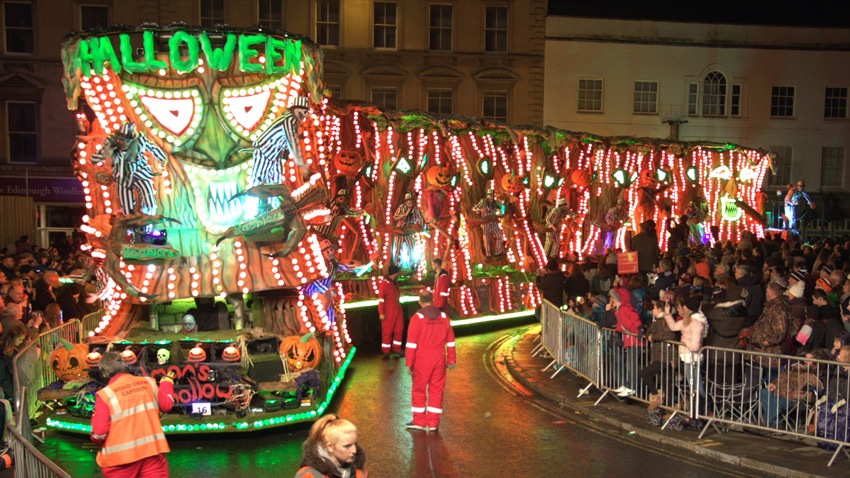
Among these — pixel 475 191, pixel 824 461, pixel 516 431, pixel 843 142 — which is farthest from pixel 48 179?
pixel 843 142

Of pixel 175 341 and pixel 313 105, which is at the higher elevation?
pixel 313 105

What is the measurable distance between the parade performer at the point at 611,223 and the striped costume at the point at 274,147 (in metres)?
14.7

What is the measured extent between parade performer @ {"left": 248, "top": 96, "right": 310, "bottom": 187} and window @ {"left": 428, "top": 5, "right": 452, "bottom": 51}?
25.3m

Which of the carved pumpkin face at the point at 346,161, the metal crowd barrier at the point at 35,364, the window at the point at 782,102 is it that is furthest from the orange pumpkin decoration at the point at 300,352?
the window at the point at 782,102

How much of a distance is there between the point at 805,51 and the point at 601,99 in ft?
31.6

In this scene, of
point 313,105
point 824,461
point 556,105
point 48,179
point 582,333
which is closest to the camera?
point 824,461

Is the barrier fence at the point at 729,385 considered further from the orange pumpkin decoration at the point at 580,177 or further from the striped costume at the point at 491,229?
the orange pumpkin decoration at the point at 580,177

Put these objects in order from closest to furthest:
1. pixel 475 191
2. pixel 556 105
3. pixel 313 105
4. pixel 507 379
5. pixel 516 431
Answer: pixel 516 431 → pixel 313 105 → pixel 507 379 → pixel 475 191 → pixel 556 105

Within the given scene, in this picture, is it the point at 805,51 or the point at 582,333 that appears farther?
the point at 805,51

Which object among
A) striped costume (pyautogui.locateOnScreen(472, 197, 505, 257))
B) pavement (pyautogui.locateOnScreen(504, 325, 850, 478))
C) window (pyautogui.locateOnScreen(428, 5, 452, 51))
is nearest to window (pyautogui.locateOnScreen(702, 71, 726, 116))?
window (pyautogui.locateOnScreen(428, 5, 452, 51))

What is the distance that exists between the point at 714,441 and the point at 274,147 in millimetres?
6740

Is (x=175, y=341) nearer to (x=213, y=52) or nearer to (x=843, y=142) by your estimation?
(x=213, y=52)

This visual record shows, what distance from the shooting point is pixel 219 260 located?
1186 cm

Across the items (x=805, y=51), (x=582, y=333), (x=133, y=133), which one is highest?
(x=805, y=51)
